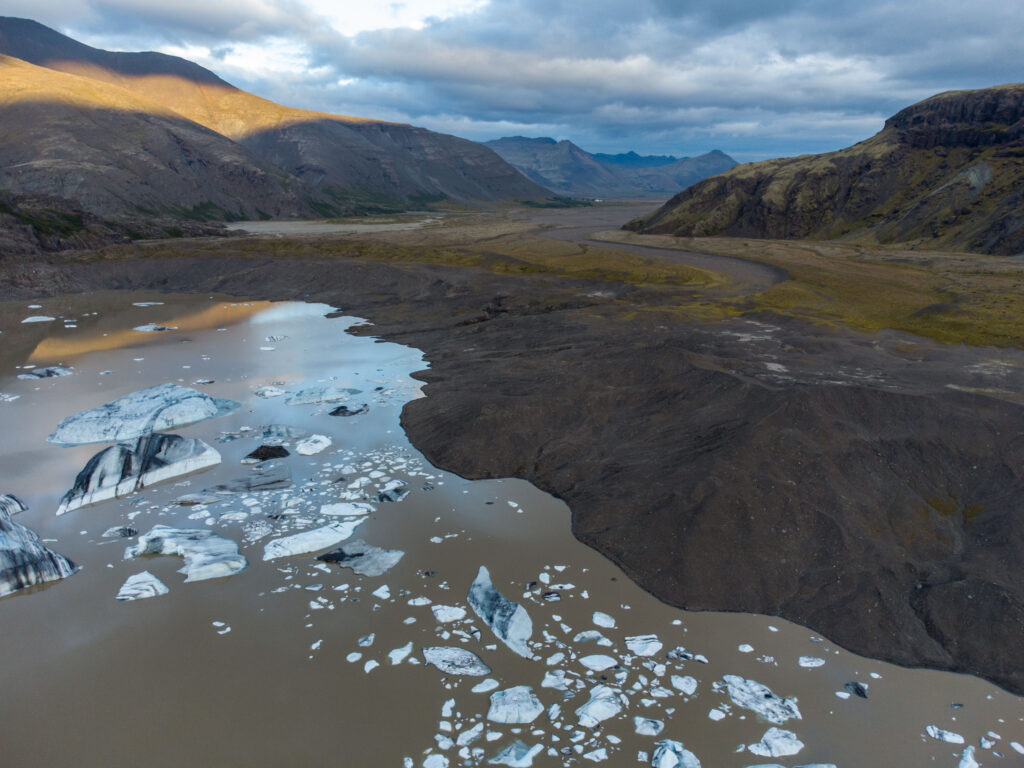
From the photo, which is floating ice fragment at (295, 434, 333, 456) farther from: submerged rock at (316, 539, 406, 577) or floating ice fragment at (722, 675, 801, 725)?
floating ice fragment at (722, 675, 801, 725)

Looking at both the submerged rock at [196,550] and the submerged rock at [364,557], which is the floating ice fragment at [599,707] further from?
the submerged rock at [196,550]

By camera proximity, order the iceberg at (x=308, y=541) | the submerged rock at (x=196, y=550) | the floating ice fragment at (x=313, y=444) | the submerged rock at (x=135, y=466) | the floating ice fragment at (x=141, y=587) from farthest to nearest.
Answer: the floating ice fragment at (x=313, y=444), the submerged rock at (x=135, y=466), the iceberg at (x=308, y=541), the submerged rock at (x=196, y=550), the floating ice fragment at (x=141, y=587)

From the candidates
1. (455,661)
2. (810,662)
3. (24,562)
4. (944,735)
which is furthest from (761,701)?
(24,562)

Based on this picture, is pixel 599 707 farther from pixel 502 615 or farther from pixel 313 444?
pixel 313 444

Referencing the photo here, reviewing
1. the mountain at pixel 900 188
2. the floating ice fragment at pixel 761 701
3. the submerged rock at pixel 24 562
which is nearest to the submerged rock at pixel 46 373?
the submerged rock at pixel 24 562

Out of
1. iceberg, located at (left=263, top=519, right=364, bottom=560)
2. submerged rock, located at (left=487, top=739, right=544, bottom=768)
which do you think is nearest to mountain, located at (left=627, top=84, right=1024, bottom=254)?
iceberg, located at (left=263, top=519, right=364, bottom=560)
